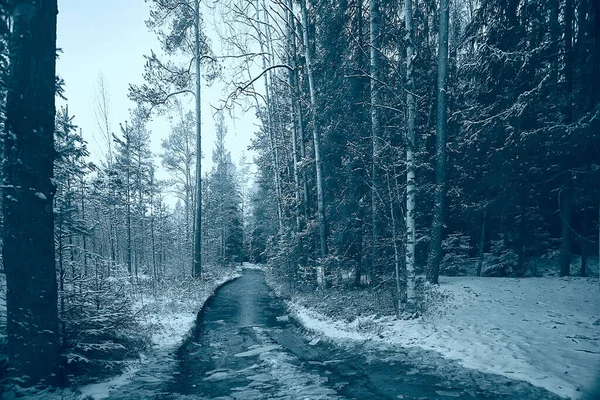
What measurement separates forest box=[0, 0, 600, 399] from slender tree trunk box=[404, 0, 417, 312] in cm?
5

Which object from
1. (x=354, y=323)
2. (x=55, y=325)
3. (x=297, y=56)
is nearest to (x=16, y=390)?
(x=55, y=325)

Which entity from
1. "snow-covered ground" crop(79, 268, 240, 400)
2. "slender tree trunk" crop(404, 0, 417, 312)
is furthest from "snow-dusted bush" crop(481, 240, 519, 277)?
"snow-covered ground" crop(79, 268, 240, 400)

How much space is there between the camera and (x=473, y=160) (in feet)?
49.9

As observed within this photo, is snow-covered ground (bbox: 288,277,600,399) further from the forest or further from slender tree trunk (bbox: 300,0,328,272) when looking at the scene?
slender tree trunk (bbox: 300,0,328,272)

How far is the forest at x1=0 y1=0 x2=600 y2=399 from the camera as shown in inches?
166

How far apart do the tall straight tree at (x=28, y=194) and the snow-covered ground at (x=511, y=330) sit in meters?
6.04

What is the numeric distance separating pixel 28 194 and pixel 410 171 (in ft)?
25.5

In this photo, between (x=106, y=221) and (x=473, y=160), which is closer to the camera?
(x=473, y=160)

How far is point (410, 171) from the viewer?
26.8ft

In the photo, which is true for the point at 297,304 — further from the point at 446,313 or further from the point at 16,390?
the point at 16,390

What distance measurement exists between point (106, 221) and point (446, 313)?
31545 mm

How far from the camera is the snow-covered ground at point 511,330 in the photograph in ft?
16.3

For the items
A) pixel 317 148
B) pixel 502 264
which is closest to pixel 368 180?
pixel 317 148

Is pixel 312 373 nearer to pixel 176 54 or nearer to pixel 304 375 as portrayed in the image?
pixel 304 375
